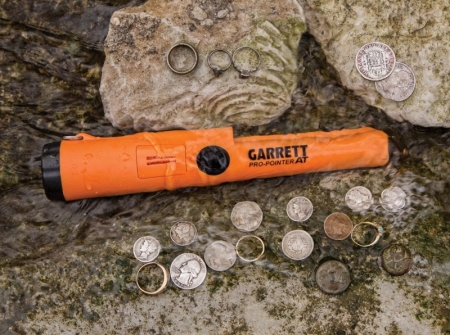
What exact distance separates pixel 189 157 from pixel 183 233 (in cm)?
58

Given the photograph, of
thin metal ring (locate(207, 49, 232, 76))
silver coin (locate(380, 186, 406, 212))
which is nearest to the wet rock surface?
silver coin (locate(380, 186, 406, 212))

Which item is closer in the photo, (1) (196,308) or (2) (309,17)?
(1) (196,308)

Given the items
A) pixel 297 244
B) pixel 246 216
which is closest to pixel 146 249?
pixel 246 216

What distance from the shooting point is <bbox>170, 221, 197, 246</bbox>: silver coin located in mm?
3648

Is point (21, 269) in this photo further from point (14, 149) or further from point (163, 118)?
point (163, 118)

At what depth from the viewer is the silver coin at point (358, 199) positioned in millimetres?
3773

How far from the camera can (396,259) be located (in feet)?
11.8

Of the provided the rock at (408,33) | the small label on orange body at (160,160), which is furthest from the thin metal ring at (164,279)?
the rock at (408,33)

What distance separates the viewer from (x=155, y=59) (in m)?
3.72

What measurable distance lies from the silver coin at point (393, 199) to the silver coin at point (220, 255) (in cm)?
124

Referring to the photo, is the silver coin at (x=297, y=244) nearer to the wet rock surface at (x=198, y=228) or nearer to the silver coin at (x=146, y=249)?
the wet rock surface at (x=198, y=228)

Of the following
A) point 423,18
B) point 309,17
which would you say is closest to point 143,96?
point 309,17

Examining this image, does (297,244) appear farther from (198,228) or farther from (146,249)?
(146,249)

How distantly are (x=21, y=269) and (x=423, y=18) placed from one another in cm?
367
